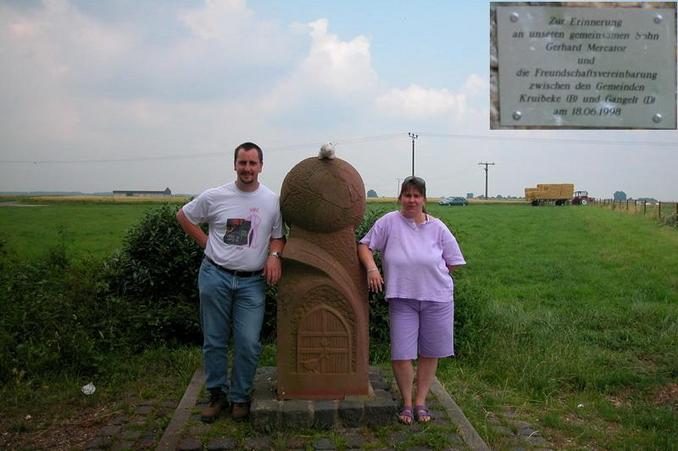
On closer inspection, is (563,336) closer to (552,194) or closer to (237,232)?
(237,232)

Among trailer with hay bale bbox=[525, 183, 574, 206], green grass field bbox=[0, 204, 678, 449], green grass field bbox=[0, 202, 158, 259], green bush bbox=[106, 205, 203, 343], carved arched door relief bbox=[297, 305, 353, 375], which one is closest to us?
carved arched door relief bbox=[297, 305, 353, 375]

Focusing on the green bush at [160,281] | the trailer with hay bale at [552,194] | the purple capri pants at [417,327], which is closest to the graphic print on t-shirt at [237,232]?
the purple capri pants at [417,327]

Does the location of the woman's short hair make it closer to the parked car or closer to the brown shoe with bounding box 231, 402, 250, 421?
the brown shoe with bounding box 231, 402, 250, 421

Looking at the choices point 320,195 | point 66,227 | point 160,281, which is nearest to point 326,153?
point 320,195

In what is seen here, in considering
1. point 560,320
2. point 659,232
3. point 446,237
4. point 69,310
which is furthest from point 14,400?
point 659,232

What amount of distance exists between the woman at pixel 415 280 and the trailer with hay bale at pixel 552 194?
44.1 meters

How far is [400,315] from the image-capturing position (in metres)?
4.06

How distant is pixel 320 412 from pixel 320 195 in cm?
153

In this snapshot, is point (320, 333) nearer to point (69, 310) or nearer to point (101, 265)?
point (69, 310)

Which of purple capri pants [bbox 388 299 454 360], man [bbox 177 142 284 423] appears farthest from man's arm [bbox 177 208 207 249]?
purple capri pants [bbox 388 299 454 360]

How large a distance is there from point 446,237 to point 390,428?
4.59 feet

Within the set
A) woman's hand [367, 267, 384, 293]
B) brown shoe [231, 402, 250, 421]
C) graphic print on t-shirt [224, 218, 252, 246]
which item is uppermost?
graphic print on t-shirt [224, 218, 252, 246]

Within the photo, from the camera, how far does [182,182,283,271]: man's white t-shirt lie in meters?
3.98

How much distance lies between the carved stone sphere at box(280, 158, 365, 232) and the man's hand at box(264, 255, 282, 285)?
346 millimetres
